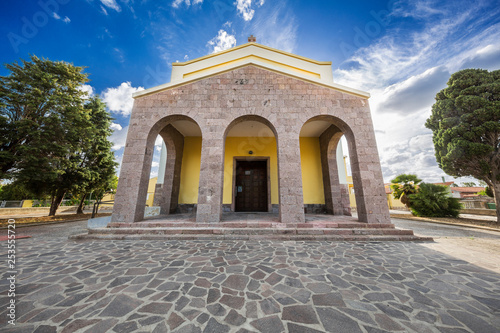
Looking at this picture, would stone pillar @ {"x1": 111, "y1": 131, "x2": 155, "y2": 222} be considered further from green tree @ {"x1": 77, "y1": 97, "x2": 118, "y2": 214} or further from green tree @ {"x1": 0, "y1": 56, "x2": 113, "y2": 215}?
green tree @ {"x1": 77, "y1": 97, "x2": 118, "y2": 214}

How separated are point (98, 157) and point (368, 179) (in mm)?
16886

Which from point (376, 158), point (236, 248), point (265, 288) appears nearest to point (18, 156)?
point (236, 248)

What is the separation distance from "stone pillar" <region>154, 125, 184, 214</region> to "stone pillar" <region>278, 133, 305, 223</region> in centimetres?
582

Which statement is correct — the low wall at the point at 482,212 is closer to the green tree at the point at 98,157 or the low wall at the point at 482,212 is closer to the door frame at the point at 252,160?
the door frame at the point at 252,160

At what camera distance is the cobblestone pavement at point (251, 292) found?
5.37 feet

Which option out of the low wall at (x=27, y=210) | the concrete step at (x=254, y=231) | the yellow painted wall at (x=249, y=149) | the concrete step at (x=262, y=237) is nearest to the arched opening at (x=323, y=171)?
the yellow painted wall at (x=249, y=149)

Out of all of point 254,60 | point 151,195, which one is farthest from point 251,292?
point 151,195

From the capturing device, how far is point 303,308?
1866mm

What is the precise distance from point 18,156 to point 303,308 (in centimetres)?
1307

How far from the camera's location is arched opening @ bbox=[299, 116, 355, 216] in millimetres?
8328

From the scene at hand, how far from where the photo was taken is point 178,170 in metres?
9.17

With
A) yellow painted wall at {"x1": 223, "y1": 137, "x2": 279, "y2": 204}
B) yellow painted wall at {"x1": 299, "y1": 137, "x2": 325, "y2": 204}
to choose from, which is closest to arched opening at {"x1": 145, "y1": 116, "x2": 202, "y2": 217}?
yellow painted wall at {"x1": 223, "y1": 137, "x2": 279, "y2": 204}

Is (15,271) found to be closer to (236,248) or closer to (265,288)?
(236,248)

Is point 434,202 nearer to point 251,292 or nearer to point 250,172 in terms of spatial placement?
point 250,172
